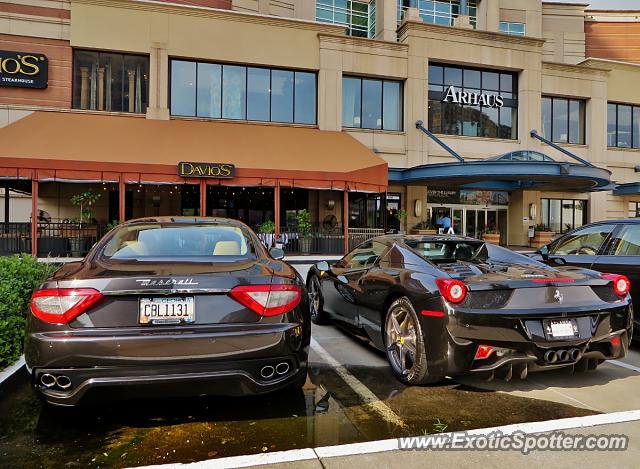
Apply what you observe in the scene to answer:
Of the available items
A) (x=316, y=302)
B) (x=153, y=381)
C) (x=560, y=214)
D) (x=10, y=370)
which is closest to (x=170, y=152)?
(x=316, y=302)

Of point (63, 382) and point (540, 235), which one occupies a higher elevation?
point (540, 235)

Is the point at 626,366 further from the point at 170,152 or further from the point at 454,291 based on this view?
the point at 170,152

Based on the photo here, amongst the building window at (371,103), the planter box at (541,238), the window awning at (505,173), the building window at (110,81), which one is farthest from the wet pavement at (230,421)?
the planter box at (541,238)

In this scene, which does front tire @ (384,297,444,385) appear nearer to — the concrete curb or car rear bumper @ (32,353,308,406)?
car rear bumper @ (32,353,308,406)

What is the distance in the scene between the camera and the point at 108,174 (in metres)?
14.3

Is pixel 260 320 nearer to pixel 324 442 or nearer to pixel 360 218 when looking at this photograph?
pixel 324 442

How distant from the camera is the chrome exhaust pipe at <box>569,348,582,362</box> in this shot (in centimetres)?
354

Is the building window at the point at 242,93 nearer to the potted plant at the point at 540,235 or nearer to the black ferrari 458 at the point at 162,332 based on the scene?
the potted plant at the point at 540,235

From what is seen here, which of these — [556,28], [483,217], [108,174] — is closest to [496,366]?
[108,174]

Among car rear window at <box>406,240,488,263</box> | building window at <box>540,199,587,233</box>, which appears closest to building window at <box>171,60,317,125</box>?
building window at <box>540,199,587,233</box>

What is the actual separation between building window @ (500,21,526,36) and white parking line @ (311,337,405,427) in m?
27.9

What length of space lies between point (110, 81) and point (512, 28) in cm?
2294

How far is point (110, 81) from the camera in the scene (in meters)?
18.4

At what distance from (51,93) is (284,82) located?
9.60m
